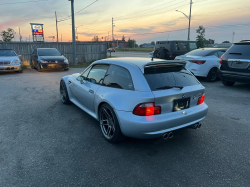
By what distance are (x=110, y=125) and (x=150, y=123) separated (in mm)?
853

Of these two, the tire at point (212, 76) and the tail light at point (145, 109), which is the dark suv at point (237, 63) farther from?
the tail light at point (145, 109)

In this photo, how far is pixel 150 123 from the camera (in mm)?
2908

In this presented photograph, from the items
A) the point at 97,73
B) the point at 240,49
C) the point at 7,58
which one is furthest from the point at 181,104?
the point at 7,58

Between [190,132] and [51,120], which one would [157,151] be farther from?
[51,120]

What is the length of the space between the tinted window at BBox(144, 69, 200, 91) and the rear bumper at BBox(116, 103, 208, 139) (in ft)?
1.57

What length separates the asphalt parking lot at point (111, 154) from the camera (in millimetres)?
2564

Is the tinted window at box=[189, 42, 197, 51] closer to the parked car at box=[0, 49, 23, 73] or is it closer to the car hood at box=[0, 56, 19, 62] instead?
the parked car at box=[0, 49, 23, 73]

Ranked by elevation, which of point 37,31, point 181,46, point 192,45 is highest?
point 37,31

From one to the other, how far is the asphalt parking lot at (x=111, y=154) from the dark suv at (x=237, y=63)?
2.46 m

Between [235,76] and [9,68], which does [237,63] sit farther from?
[9,68]

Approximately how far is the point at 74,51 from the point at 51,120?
1347 cm

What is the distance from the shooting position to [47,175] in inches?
104

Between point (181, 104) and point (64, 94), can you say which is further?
point (64, 94)

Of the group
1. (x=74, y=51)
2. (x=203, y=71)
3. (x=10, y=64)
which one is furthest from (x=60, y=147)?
(x=74, y=51)
